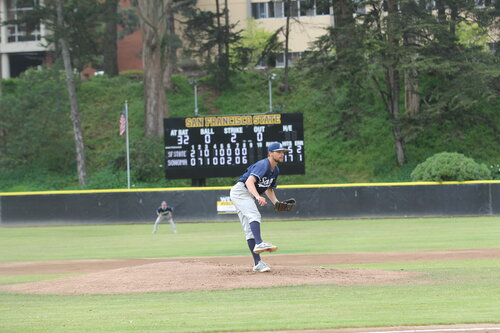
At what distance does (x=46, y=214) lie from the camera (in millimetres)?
35125

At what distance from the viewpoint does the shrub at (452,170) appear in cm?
3256

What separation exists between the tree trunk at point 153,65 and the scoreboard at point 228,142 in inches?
373

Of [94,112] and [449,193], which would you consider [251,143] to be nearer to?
[449,193]

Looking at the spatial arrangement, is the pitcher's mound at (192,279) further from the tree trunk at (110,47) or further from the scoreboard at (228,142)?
the tree trunk at (110,47)

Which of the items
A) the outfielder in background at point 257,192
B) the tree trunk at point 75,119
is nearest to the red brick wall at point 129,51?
the tree trunk at point 75,119

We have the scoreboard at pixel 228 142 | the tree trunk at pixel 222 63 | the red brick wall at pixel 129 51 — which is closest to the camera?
the scoreboard at pixel 228 142

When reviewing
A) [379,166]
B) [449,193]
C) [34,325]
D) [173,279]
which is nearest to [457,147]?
[379,166]

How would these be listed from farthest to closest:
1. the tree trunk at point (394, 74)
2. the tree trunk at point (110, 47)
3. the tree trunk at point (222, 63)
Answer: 1. the tree trunk at point (110, 47)
2. the tree trunk at point (222, 63)
3. the tree trunk at point (394, 74)

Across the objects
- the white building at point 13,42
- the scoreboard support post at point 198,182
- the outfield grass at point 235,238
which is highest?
the white building at point 13,42

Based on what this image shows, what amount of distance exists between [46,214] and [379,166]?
1741 centimetres

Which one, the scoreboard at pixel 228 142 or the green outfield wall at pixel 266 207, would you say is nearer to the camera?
the green outfield wall at pixel 266 207

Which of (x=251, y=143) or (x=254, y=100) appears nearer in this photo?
(x=251, y=143)

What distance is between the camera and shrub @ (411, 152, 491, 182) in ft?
107

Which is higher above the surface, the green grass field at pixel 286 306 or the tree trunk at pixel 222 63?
the tree trunk at pixel 222 63
